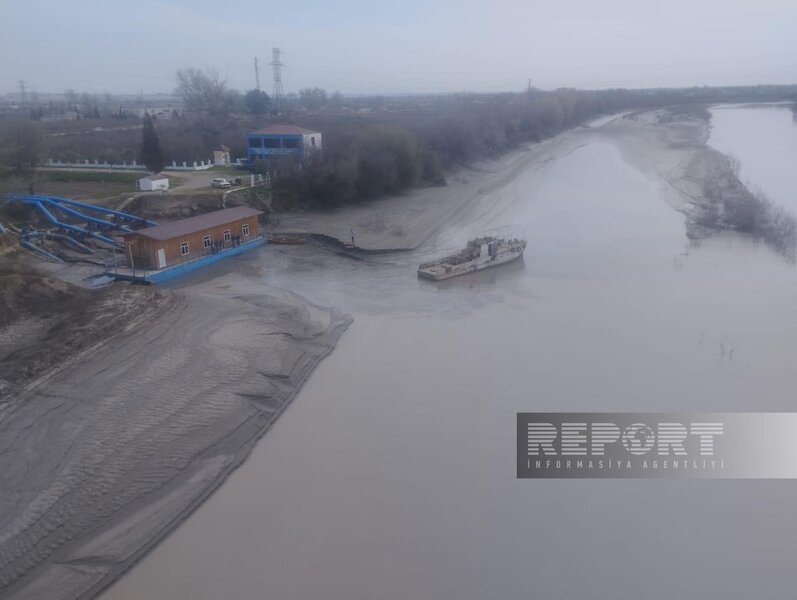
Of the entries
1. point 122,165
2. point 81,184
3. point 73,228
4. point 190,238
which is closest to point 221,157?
point 122,165

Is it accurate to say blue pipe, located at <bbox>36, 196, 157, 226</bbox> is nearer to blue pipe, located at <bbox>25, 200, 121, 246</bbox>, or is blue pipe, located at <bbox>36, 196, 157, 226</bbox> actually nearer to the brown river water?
blue pipe, located at <bbox>25, 200, 121, 246</bbox>

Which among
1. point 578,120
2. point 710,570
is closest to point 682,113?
point 578,120

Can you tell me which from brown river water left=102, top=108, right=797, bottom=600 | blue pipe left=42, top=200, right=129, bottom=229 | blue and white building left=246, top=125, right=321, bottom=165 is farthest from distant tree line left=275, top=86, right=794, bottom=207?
brown river water left=102, top=108, right=797, bottom=600

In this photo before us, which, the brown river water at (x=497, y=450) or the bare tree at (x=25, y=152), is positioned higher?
the bare tree at (x=25, y=152)

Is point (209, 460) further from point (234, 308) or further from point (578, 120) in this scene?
point (578, 120)

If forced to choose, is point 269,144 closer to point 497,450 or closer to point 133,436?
point 133,436

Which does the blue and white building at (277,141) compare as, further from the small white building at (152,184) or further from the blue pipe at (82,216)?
the blue pipe at (82,216)

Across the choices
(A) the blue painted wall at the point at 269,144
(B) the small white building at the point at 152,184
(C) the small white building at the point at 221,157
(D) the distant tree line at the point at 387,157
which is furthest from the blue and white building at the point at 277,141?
(B) the small white building at the point at 152,184
